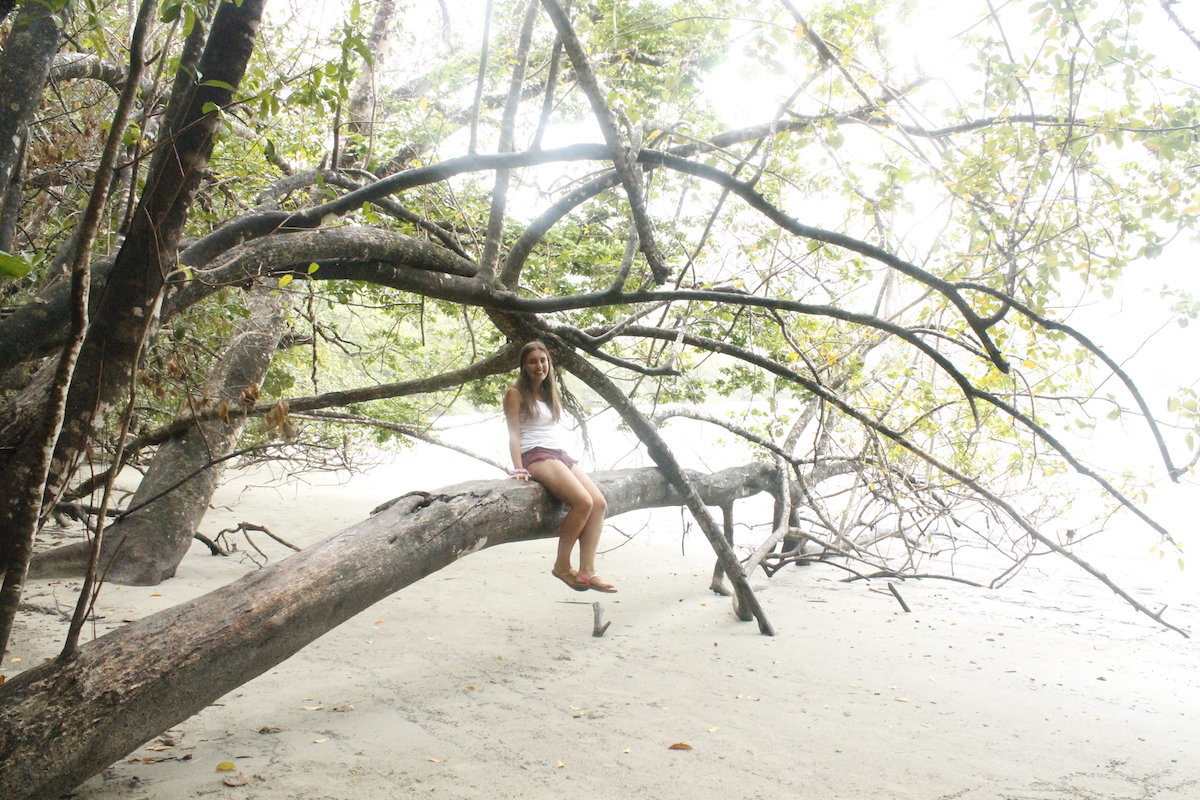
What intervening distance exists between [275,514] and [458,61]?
5.84 meters

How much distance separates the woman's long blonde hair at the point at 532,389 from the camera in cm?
422

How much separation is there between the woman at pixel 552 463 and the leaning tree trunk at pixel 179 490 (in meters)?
1.71

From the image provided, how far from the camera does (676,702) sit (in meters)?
3.54

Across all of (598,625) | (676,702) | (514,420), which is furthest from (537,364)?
(676,702)

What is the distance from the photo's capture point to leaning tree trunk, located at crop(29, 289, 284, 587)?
5012 millimetres

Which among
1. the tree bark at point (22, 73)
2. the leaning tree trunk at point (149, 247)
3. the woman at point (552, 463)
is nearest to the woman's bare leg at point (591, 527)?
the woman at point (552, 463)

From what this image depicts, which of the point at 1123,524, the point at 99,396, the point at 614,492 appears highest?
the point at 99,396

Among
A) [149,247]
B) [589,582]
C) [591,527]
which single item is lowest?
[589,582]

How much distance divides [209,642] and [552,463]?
1.95 m

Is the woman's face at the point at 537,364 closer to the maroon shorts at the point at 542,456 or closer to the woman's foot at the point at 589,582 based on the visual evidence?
the maroon shorts at the point at 542,456

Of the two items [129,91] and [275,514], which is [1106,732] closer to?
[129,91]

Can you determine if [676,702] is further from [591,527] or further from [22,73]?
[22,73]

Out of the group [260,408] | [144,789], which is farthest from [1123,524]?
[144,789]

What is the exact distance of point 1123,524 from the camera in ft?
38.2
